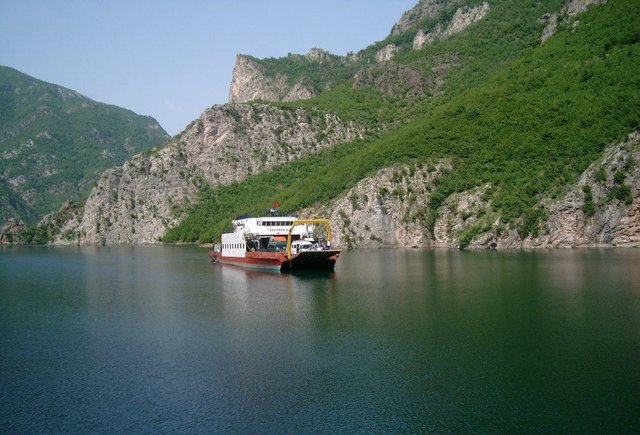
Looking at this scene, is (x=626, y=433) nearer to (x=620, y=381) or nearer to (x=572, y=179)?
(x=620, y=381)

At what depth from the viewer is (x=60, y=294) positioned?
174 feet

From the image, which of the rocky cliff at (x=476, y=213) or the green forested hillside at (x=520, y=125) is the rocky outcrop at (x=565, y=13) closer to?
the green forested hillside at (x=520, y=125)

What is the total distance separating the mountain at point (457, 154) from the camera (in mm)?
96188

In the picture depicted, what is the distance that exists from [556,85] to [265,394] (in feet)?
378

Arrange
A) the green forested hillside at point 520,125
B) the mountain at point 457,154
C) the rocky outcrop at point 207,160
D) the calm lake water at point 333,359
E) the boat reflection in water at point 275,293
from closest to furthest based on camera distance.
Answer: the calm lake water at point 333,359 < the boat reflection in water at point 275,293 < the mountain at point 457,154 < the green forested hillside at point 520,125 < the rocky outcrop at point 207,160

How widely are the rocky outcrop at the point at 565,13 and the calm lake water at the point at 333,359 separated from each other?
118m

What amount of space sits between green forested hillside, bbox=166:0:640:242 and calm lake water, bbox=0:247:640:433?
53.7 metres

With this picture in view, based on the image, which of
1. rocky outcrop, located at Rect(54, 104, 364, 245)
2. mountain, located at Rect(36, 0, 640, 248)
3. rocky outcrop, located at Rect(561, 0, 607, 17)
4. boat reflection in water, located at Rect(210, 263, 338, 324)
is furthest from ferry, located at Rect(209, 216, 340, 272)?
rocky outcrop, located at Rect(561, 0, 607, 17)

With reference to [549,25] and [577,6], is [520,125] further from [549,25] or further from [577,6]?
[549,25]

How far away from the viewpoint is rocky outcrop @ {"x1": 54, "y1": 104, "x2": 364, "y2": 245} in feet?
630

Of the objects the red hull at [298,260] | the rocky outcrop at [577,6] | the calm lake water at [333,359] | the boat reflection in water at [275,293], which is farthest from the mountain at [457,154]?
the boat reflection in water at [275,293]

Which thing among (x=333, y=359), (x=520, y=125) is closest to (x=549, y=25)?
(x=520, y=125)

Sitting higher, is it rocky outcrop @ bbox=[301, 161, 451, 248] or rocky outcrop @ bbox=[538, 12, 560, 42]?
rocky outcrop @ bbox=[538, 12, 560, 42]

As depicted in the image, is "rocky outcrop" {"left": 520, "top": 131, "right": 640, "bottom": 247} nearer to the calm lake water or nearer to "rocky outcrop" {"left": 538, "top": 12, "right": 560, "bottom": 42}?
the calm lake water
